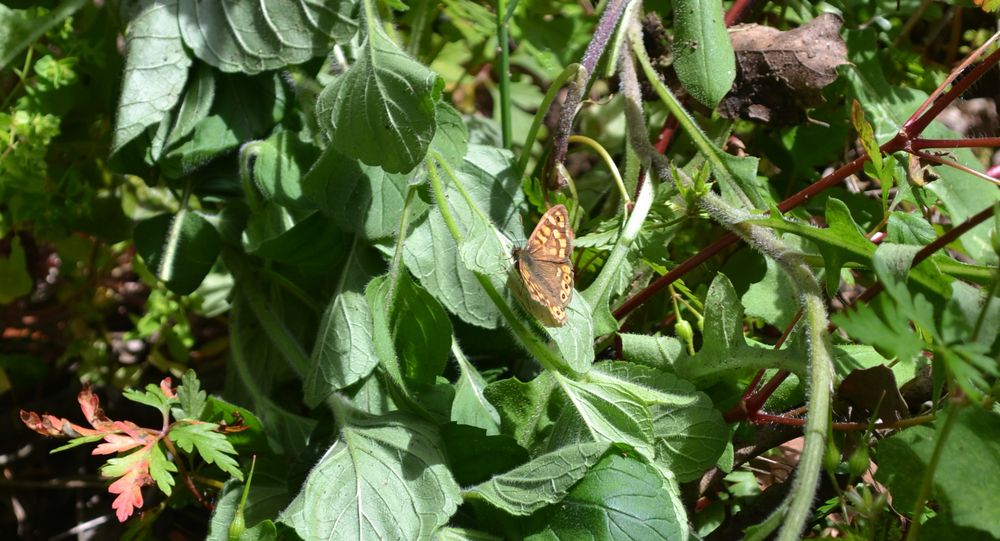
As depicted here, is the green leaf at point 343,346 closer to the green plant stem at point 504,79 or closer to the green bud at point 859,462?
the green plant stem at point 504,79

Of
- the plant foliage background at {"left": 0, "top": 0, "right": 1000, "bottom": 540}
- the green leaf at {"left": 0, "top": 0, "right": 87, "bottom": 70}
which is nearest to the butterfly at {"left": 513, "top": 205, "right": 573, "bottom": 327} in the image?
the plant foliage background at {"left": 0, "top": 0, "right": 1000, "bottom": 540}

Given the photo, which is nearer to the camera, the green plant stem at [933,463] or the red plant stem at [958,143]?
the green plant stem at [933,463]

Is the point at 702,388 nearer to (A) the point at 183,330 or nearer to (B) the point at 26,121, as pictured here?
(A) the point at 183,330

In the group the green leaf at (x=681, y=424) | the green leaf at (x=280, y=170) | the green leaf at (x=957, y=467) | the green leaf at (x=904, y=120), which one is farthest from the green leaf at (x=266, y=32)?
the green leaf at (x=957, y=467)

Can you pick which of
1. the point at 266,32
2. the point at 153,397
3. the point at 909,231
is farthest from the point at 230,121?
the point at 909,231

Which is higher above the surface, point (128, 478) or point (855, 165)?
point (855, 165)

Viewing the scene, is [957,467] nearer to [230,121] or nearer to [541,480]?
[541,480]

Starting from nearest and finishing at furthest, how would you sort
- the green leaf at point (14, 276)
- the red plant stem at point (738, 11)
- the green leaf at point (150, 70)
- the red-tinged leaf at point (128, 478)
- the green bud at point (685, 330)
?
the red-tinged leaf at point (128, 478)
the green bud at point (685, 330)
the green leaf at point (150, 70)
the red plant stem at point (738, 11)
the green leaf at point (14, 276)
